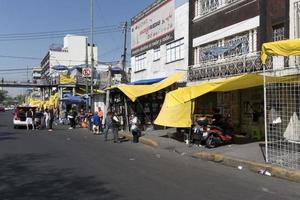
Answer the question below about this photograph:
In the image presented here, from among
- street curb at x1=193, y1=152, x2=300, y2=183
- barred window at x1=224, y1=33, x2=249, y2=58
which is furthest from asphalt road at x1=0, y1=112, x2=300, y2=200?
barred window at x1=224, y1=33, x2=249, y2=58

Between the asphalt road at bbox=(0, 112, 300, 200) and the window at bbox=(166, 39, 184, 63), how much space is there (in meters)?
13.8

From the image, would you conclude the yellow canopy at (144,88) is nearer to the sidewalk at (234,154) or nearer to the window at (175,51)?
the window at (175,51)

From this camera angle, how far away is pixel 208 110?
26.6 m

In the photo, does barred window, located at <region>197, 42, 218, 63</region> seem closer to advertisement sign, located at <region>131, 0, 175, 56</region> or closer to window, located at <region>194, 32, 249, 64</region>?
window, located at <region>194, 32, 249, 64</region>

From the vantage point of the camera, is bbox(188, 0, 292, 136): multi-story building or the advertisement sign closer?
bbox(188, 0, 292, 136): multi-story building

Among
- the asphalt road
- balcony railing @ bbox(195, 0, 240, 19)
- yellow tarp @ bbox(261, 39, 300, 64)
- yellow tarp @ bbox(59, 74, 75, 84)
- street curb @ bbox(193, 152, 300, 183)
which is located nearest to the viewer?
the asphalt road

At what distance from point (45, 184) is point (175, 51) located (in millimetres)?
21214

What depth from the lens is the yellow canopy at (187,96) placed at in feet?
61.5

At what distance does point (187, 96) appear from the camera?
2058 centimetres

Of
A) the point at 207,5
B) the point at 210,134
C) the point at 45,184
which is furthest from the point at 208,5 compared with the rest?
the point at 45,184

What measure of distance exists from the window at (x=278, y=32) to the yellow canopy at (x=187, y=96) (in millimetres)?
2375

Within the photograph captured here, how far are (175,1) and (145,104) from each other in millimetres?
6887

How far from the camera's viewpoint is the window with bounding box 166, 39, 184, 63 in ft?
100

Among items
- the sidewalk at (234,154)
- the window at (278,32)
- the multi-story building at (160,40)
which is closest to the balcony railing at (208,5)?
the multi-story building at (160,40)
